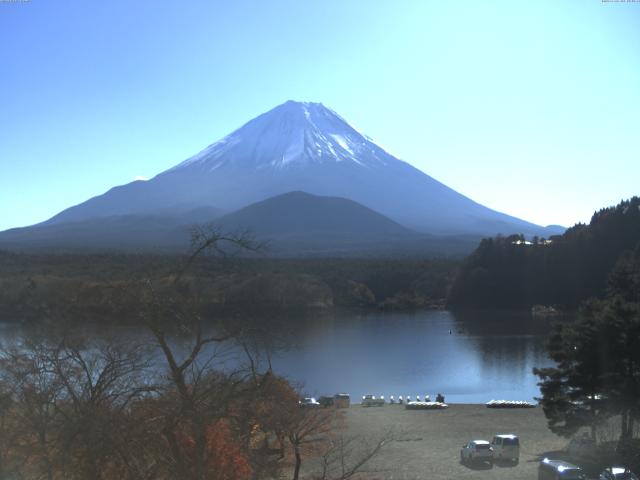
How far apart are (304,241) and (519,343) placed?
47.7 meters

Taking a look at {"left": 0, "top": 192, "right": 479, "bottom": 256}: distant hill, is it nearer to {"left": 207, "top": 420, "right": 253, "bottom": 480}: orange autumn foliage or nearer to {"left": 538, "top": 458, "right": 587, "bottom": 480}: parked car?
{"left": 538, "top": 458, "right": 587, "bottom": 480}: parked car

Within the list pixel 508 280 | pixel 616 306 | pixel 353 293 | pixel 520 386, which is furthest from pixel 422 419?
pixel 508 280

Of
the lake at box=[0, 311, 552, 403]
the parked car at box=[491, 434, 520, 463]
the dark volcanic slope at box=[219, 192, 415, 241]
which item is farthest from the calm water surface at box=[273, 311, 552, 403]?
the dark volcanic slope at box=[219, 192, 415, 241]

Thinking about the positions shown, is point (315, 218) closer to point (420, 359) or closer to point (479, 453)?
point (420, 359)

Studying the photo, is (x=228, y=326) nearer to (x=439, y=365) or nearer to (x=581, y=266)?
(x=439, y=365)

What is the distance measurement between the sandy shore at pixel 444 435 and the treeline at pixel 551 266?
22.8 m

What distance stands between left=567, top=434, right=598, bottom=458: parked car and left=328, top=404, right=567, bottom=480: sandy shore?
0.41 meters

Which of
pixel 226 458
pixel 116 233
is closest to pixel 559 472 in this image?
pixel 226 458

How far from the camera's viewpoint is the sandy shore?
7508mm

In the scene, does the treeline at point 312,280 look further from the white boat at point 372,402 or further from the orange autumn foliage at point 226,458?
the orange autumn foliage at point 226,458

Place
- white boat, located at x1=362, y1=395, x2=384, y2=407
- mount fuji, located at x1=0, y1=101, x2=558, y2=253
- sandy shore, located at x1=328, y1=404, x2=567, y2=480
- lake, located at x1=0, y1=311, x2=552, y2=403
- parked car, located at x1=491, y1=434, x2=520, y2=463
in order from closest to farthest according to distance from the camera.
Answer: sandy shore, located at x1=328, y1=404, x2=567, y2=480 → parked car, located at x1=491, y1=434, x2=520, y2=463 → white boat, located at x1=362, y1=395, x2=384, y2=407 → lake, located at x1=0, y1=311, x2=552, y2=403 → mount fuji, located at x1=0, y1=101, x2=558, y2=253

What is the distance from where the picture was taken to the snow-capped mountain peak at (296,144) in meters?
91.4

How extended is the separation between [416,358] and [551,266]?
60.4ft

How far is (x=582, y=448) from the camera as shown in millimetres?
7531
